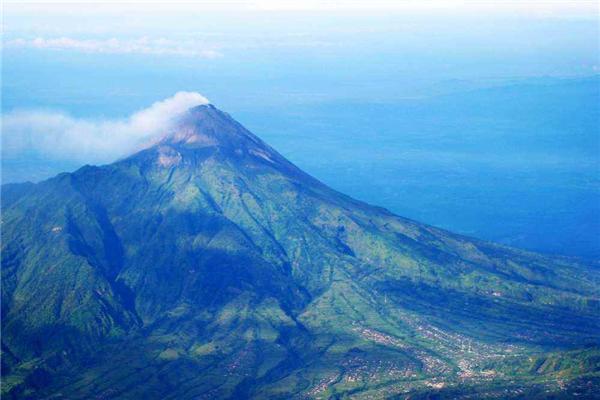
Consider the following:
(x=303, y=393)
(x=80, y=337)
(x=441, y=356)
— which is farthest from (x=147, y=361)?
(x=441, y=356)

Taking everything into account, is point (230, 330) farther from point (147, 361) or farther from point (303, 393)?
point (303, 393)

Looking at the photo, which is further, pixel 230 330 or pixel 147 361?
pixel 230 330

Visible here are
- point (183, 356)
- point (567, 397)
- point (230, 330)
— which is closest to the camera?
point (567, 397)

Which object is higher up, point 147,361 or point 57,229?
point 57,229

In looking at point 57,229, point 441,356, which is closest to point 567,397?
point 441,356

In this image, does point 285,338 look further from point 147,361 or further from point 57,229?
point 57,229

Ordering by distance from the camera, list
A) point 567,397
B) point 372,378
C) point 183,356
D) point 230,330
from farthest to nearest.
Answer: point 230,330, point 183,356, point 372,378, point 567,397
